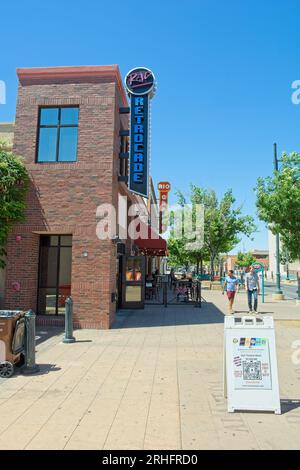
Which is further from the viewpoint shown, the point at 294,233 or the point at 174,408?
the point at 294,233

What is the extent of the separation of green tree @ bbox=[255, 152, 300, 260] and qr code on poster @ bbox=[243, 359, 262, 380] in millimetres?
7435

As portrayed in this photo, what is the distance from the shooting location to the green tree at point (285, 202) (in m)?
11.6

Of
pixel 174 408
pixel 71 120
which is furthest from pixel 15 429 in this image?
pixel 71 120

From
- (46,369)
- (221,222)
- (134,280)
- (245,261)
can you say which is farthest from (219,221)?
(245,261)

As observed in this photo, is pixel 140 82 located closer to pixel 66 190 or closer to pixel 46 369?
pixel 66 190

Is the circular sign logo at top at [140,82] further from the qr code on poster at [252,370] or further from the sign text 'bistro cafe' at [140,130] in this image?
the qr code on poster at [252,370]

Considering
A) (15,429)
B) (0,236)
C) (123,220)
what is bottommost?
(15,429)

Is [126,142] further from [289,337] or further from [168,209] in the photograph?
[168,209]

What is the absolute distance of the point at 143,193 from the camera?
1180 cm

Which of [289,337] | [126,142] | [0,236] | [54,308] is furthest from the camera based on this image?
[126,142]

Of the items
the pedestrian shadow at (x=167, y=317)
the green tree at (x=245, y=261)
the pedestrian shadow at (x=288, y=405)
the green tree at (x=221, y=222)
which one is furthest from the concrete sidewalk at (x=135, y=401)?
the green tree at (x=245, y=261)

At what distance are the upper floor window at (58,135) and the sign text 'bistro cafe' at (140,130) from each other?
1832 millimetres

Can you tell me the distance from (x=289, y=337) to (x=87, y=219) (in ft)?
21.8

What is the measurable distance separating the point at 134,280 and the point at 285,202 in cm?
638
